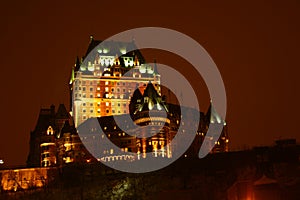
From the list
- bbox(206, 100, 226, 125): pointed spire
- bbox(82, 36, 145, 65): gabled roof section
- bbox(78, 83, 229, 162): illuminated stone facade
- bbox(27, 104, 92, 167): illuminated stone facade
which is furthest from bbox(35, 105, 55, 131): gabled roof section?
bbox(206, 100, 226, 125): pointed spire

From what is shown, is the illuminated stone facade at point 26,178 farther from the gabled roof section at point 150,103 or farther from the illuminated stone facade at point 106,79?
the illuminated stone facade at point 106,79

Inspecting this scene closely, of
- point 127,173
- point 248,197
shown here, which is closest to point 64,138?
point 127,173

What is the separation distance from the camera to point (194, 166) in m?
55.4

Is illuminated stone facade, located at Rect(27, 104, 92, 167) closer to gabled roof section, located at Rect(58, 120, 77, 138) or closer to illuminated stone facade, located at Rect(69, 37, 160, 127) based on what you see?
gabled roof section, located at Rect(58, 120, 77, 138)

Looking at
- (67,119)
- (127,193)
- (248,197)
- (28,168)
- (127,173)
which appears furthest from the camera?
(67,119)

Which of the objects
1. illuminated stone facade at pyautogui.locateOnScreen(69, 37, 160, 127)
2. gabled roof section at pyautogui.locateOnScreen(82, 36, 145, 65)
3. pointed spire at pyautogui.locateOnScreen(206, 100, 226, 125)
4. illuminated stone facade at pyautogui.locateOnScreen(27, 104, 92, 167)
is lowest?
illuminated stone facade at pyautogui.locateOnScreen(27, 104, 92, 167)

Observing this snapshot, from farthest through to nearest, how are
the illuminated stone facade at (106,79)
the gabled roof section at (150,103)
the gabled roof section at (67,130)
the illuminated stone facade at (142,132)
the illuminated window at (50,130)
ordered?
1. the illuminated stone facade at (106,79)
2. the illuminated window at (50,130)
3. the gabled roof section at (67,130)
4. the gabled roof section at (150,103)
5. the illuminated stone facade at (142,132)

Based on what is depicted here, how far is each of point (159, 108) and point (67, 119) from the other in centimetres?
1947

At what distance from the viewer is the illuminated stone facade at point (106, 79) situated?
101625 mm

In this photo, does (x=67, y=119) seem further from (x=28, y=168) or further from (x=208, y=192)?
(x=208, y=192)

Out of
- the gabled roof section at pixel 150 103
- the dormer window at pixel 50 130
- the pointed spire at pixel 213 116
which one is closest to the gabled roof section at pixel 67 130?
the dormer window at pixel 50 130

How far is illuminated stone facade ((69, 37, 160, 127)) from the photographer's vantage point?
333ft

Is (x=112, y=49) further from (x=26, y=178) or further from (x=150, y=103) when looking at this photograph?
(x=26, y=178)

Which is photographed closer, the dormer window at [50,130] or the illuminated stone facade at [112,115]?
the illuminated stone facade at [112,115]
